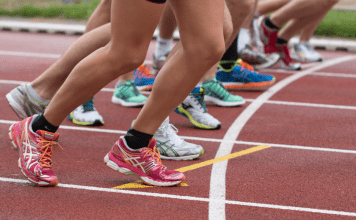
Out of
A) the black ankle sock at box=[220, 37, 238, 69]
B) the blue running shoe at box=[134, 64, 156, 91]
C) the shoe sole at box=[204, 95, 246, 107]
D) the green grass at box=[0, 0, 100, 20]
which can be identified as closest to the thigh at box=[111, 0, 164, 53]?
the shoe sole at box=[204, 95, 246, 107]

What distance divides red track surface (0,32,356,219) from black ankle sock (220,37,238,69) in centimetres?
65

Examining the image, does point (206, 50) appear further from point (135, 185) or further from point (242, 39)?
point (242, 39)

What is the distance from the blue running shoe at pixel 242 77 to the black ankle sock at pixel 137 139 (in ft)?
10.5

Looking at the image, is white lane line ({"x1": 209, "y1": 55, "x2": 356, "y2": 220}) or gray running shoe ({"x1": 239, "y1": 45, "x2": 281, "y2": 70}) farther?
gray running shoe ({"x1": 239, "y1": 45, "x2": 281, "y2": 70})

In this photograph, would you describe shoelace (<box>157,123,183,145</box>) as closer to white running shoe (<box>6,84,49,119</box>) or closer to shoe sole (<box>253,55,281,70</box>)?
white running shoe (<box>6,84,49,119</box>)

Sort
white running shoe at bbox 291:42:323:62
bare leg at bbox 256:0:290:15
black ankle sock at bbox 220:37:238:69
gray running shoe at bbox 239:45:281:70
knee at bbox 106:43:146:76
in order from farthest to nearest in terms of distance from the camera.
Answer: white running shoe at bbox 291:42:323:62, bare leg at bbox 256:0:290:15, gray running shoe at bbox 239:45:281:70, black ankle sock at bbox 220:37:238:69, knee at bbox 106:43:146:76

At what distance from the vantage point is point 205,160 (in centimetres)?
352

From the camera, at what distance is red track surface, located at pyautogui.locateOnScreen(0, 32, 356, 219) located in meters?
2.62

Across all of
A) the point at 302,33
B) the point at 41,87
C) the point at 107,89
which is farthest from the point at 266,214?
the point at 302,33

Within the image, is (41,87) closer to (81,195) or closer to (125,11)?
(81,195)

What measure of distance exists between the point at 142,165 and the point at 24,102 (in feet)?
3.67

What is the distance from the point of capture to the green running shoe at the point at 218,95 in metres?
5.08

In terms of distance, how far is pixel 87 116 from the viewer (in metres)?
4.33

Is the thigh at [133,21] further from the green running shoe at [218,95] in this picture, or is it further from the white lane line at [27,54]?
the white lane line at [27,54]
